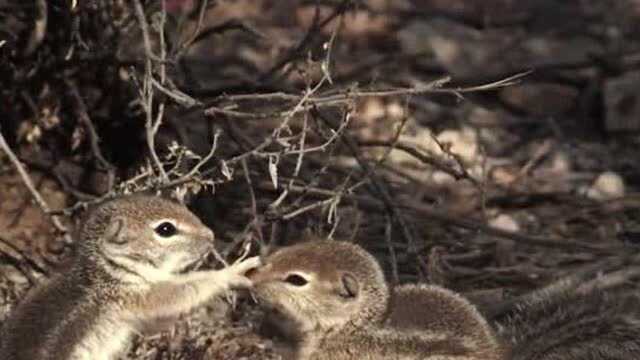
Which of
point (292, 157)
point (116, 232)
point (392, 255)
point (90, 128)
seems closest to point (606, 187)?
point (292, 157)

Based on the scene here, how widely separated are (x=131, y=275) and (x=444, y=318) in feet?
4.31

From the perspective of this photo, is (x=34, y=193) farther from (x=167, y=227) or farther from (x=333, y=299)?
(x=333, y=299)

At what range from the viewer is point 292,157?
33.1 ft

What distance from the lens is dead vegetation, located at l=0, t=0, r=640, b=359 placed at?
28.5ft

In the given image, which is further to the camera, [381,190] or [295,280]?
[381,190]

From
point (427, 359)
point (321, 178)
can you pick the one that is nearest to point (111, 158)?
point (321, 178)

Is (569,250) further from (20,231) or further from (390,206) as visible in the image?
(20,231)

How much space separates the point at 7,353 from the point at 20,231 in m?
2.37

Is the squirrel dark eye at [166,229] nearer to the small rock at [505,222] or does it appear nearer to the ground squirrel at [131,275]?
the ground squirrel at [131,275]

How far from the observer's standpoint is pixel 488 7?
15.6 meters

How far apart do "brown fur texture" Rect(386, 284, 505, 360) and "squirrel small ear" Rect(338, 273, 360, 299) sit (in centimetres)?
19

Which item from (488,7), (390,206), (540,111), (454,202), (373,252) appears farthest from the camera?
(488,7)

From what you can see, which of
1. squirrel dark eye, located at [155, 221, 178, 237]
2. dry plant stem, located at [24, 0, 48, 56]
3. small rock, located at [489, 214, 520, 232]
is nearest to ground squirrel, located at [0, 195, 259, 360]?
squirrel dark eye, located at [155, 221, 178, 237]

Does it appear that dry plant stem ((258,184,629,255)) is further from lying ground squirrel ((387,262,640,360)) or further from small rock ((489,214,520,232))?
lying ground squirrel ((387,262,640,360))
